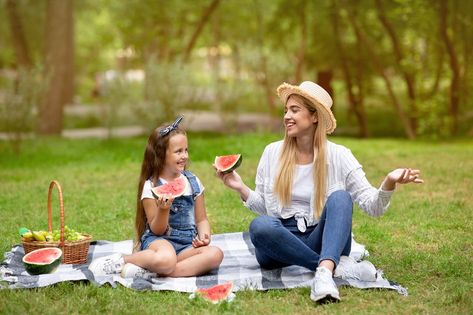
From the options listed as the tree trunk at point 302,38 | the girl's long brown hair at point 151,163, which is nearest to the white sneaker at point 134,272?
the girl's long brown hair at point 151,163

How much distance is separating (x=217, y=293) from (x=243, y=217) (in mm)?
2999

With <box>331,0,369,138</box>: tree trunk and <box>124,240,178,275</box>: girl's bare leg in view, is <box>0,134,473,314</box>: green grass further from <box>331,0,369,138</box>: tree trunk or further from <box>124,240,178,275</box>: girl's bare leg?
<box>331,0,369,138</box>: tree trunk

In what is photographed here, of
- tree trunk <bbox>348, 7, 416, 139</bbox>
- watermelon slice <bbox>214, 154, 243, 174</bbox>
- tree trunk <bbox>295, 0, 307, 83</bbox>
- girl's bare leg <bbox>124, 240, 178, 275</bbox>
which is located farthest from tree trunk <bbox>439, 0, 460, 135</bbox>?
girl's bare leg <bbox>124, 240, 178, 275</bbox>

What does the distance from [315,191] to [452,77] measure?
11.3 metres

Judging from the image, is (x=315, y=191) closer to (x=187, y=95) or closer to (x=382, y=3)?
(x=187, y=95)

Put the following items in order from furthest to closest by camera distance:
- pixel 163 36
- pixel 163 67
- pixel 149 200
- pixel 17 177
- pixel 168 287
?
pixel 163 36 → pixel 163 67 → pixel 17 177 → pixel 149 200 → pixel 168 287

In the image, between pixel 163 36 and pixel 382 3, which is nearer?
pixel 382 3

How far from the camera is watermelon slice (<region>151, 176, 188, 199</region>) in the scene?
5.11 metres

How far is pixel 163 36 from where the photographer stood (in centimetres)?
2394

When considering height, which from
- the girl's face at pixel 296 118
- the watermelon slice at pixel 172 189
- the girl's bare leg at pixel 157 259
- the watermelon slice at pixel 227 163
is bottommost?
the girl's bare leg at pixel 157 259

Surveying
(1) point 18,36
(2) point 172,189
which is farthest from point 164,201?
(1) point 18,36

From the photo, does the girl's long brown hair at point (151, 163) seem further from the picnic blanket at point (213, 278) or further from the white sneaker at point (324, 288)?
the white sneaker at point (324, 288)

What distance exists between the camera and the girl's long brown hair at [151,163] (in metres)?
5.55

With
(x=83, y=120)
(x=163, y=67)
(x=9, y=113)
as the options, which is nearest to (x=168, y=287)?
(x=9, y=113)
